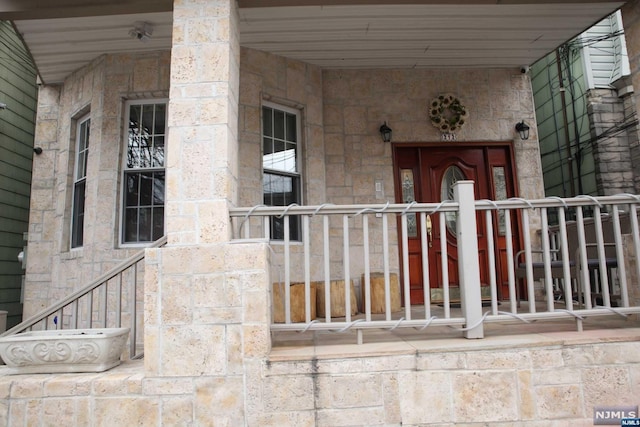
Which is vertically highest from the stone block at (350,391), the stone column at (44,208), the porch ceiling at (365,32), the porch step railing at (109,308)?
the porch ceiling at (365,32)

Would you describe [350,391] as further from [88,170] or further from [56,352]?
[88,170]

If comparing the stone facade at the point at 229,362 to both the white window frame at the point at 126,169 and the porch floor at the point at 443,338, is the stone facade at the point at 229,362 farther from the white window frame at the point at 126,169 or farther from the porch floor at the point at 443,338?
the white window frame at the point at 126,169

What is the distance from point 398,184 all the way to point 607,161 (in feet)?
13.8

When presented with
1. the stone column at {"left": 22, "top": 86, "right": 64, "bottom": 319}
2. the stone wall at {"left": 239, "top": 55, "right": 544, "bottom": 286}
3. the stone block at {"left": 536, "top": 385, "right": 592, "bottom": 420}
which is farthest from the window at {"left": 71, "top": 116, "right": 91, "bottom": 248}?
the stone block at {"left": 536, "top": 385, "right": 592, "bottom": 420}

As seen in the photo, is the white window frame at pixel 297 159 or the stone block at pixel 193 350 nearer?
the stone block at pixel 193 350

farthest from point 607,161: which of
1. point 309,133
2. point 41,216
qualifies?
point 41,216

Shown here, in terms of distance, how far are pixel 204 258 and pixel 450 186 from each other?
145 inches

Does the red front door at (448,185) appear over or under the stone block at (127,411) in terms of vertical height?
over

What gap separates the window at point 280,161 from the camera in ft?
15.1

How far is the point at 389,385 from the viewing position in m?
2.41

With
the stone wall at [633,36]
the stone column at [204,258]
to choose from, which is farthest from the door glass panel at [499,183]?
the stone column at [204,258]

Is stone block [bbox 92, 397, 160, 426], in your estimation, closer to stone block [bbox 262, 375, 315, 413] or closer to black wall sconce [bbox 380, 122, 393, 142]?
stone block [bbox 262, 375, 315, 413]

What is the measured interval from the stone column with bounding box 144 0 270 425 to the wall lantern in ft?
13.3

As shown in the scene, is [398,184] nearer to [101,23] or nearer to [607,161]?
[101,23]
